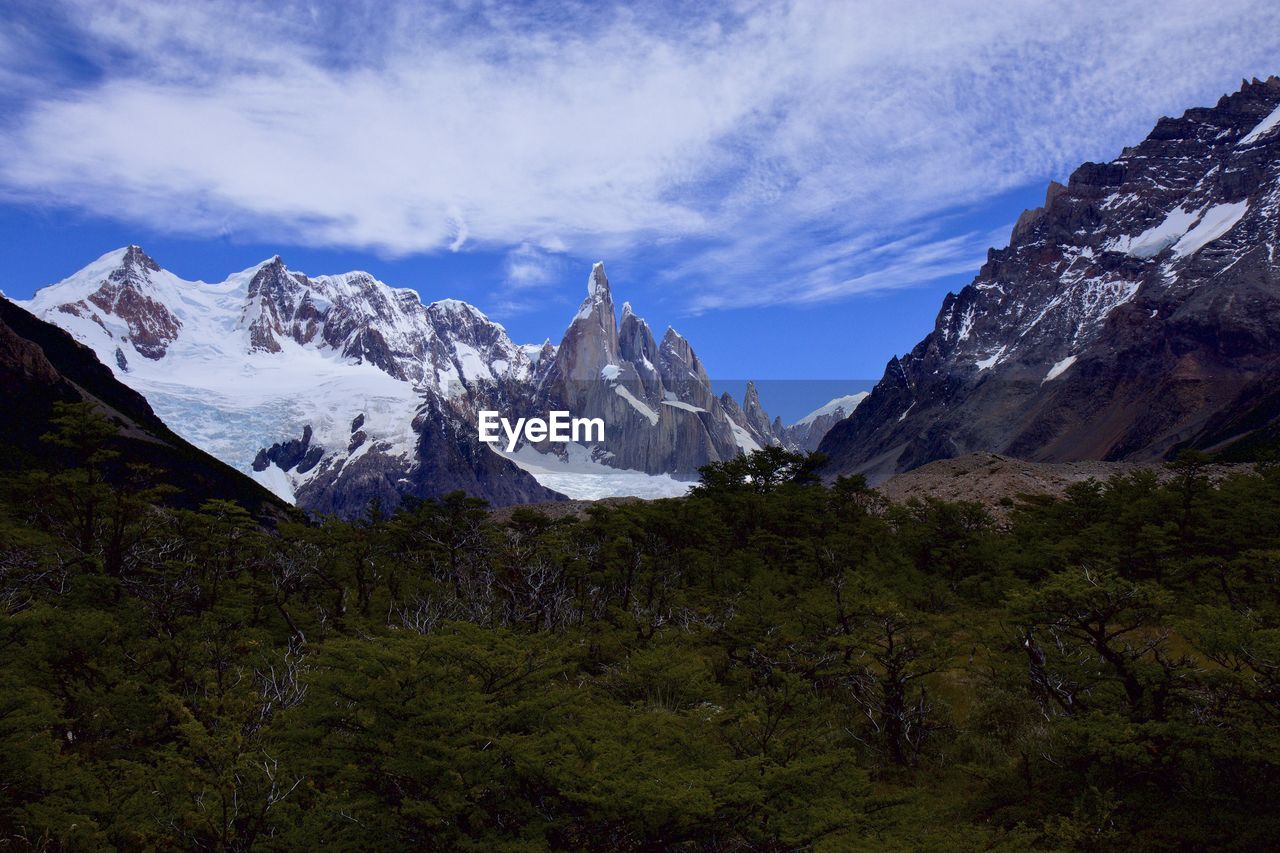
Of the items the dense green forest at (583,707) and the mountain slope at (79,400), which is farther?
the mountain slope at (79,400)

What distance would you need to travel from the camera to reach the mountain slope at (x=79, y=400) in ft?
241

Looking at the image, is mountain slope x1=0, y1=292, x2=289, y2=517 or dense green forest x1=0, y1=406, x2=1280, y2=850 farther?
mountain slope x1=0, y1=292, x2=289, y2=517

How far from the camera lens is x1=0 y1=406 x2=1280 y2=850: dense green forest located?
434 inches

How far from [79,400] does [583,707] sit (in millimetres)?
63493

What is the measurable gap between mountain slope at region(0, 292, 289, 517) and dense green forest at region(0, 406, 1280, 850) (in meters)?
37.1

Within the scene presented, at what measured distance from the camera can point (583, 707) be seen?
48.0 feet

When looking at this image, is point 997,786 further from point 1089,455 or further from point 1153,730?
point 1089,455

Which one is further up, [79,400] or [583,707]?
[79,400]

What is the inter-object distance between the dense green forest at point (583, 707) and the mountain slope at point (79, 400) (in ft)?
122

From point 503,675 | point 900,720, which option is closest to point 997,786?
point 900,720

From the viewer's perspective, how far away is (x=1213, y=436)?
136500 mm

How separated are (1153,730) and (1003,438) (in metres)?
206

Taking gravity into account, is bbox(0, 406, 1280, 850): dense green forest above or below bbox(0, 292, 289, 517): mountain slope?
below

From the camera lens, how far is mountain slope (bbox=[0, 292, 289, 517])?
241 feet
